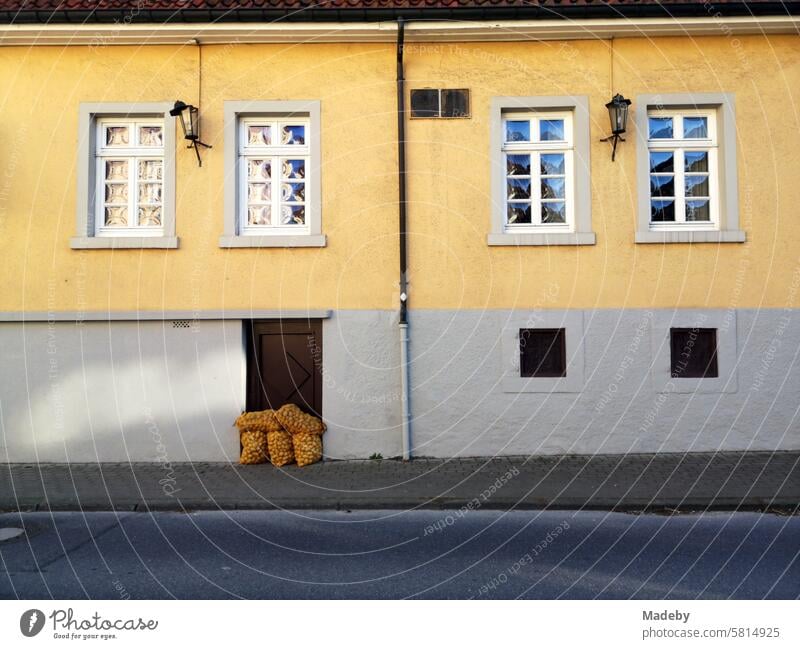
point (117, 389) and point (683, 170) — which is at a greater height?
point (683, 170)

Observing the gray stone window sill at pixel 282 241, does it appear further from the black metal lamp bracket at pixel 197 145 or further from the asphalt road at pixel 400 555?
the asphalt road at pixel 400 555

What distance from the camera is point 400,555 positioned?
5879 millimetres

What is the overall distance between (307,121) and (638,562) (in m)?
7.63

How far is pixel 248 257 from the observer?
33.1 feet

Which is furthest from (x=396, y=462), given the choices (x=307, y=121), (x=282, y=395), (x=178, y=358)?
(x=307, y=121)

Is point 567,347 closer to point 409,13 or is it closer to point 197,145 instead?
point 409,13

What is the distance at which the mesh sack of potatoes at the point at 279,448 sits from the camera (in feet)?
31.5

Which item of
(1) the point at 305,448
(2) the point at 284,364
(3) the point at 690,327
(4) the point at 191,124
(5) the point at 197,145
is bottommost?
(1) the point at 305,448

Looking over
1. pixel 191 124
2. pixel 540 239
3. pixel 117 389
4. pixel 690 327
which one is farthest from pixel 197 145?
pixel 690 327

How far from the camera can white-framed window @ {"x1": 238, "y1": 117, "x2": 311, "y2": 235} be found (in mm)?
10352

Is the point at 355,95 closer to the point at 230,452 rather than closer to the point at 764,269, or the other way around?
the point at 230,452

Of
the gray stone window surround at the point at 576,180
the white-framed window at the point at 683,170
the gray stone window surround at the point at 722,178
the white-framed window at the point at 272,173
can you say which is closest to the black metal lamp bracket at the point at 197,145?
the white-framed window at the point at 272,173

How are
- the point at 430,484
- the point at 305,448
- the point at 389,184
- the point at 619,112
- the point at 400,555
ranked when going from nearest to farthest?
the point at 400,555 → the point at 430,484 → the point at 305,448 → the point at 619,112 → the point at 389,184

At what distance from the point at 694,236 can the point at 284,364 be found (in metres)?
6.32
